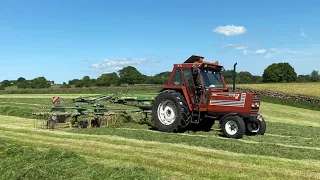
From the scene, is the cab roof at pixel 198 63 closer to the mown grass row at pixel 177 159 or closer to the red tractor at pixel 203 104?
the red tractor at pixel 203 104

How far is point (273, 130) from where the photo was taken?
1209cm

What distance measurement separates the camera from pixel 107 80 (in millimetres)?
63219

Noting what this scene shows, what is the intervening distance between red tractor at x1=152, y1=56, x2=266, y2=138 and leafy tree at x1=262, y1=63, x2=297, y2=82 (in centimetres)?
6721

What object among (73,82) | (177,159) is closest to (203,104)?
(177,159)

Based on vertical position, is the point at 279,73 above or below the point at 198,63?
above

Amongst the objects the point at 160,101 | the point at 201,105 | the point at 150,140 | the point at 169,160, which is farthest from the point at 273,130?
the point at 169,160

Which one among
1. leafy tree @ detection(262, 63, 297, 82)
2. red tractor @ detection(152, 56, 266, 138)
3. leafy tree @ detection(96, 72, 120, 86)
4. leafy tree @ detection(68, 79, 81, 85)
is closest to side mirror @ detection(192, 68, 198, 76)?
red tractor @ detection(152, 56, 266, 138)

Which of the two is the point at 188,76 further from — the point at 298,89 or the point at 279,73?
the point at 279,73

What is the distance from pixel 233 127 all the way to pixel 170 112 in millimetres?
2104

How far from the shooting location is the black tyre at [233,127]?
10.0m

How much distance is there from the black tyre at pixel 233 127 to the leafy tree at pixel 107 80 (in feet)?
166

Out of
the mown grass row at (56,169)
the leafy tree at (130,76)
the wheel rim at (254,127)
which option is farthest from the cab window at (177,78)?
the leafy tree at (130,76)

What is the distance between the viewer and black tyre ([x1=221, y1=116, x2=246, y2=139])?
10.0m

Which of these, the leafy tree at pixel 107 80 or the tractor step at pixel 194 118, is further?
the leafy tree at pixel 107 80
